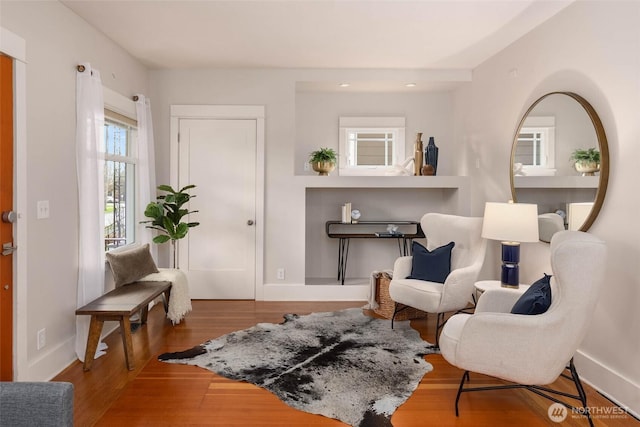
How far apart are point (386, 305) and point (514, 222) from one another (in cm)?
156

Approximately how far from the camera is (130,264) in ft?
11.9

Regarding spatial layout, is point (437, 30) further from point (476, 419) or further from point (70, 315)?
point (70, 315)

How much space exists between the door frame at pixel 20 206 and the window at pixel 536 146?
355 centimetres

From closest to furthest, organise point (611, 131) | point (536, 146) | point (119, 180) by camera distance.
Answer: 1. point (611, 131)
2. point (536, 146)
3. point (119, 180)

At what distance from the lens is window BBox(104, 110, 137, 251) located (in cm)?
376

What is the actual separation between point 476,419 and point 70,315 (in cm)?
279

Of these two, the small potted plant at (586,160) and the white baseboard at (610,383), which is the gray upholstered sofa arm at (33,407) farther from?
the small potted plant at (586,160)

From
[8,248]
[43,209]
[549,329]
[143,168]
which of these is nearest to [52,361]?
[8,248]

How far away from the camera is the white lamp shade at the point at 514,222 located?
304 cm

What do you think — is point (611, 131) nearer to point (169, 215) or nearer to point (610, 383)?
point (610, 383)

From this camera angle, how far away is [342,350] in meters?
3.23

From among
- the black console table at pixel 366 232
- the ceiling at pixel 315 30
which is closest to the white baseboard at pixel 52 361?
the ceiling at pixel 315 30

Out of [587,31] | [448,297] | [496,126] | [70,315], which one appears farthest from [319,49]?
[70,315]

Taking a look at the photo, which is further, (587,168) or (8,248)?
(587,168)
